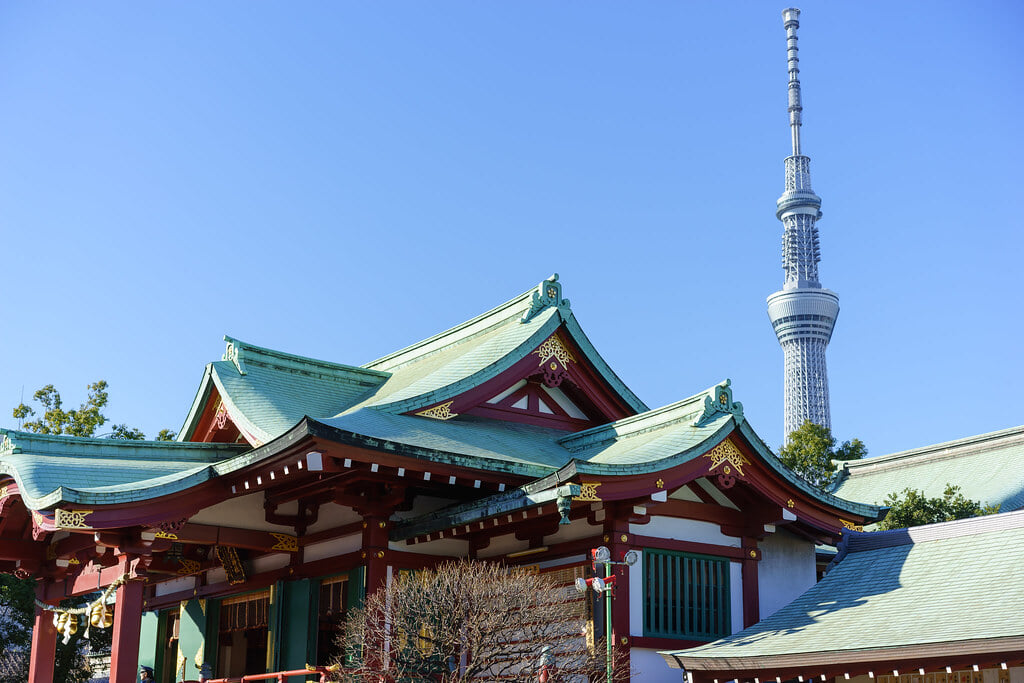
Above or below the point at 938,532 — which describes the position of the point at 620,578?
below

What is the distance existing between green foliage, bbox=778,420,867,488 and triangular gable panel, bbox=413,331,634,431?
21085 millimetres

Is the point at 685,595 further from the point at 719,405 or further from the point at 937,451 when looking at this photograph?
the point at 937,451

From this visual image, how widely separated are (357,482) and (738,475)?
556cm

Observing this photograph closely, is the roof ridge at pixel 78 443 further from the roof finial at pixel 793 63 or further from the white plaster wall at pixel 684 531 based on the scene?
the roof finial at pixel 793 63

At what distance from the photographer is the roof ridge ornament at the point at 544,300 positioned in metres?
20.4

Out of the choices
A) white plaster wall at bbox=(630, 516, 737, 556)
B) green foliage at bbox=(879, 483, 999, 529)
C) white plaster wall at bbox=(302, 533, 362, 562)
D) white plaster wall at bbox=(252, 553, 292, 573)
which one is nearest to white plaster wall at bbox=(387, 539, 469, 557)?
white plaster wall at bbox=(302, 533, 362, 562)

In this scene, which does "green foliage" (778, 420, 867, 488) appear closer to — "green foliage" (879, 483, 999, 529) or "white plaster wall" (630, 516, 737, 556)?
"green foliage" (879, 483, 999, 529)

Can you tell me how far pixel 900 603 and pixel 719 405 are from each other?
3734 millimetres

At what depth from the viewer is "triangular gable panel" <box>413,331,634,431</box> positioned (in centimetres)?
1909

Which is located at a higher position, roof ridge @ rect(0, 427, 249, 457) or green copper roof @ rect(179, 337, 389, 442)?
green copper roof @ rect(179, 337, 389, 442)

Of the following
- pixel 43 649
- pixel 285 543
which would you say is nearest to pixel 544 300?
pixel 285 543

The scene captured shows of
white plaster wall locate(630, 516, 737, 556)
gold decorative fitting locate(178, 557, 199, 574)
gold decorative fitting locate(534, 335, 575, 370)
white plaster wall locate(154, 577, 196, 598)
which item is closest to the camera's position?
white plaster wall locate(630, 516, 737, 556)

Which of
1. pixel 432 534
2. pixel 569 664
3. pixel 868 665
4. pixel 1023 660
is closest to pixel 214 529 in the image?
pixel 432 534

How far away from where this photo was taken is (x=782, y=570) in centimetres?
1748
